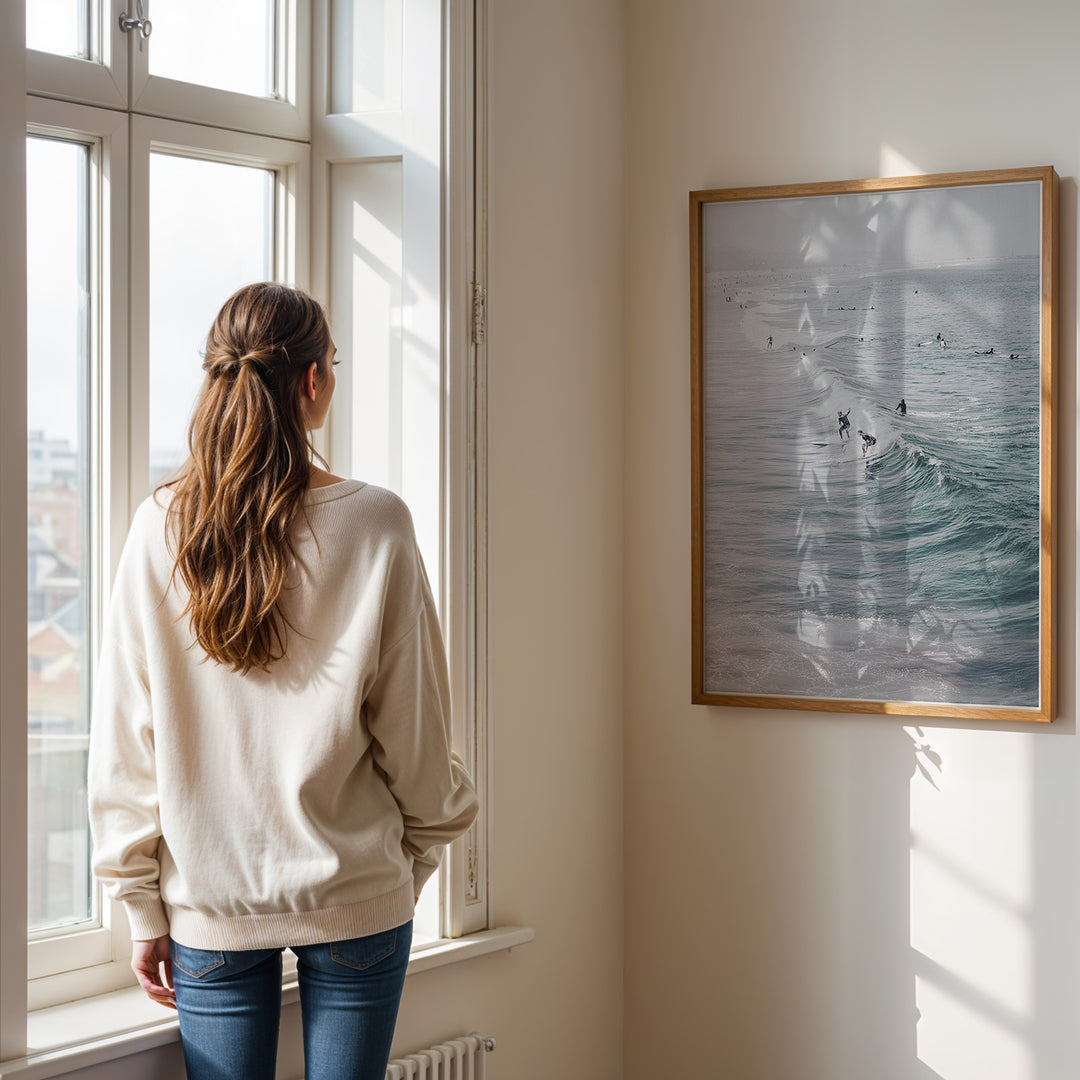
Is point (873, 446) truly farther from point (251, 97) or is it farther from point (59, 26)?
point (59, 26)

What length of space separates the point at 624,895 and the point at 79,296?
1654 mm

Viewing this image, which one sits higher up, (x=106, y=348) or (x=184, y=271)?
(x=184, y=271)

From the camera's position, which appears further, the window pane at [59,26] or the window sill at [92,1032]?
the window pane at [59,26]

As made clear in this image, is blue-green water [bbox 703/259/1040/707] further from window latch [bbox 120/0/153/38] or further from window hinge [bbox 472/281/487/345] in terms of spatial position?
window latch [bbox 120/0/153/38]

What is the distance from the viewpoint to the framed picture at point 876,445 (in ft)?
7.64

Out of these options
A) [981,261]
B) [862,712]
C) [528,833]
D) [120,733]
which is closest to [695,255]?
[981,261]

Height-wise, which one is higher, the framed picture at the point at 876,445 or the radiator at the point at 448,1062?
the framed picture at the point at 876,445

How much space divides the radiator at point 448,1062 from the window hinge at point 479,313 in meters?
1.24

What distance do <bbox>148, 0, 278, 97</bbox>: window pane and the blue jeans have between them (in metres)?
1.38

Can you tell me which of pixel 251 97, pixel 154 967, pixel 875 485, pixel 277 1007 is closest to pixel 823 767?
pixel 875 485

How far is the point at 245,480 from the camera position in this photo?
151 centimetres

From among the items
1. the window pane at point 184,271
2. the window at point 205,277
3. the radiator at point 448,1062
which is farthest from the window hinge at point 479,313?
the radiator at point 448,1062

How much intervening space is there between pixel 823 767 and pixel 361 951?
121cm

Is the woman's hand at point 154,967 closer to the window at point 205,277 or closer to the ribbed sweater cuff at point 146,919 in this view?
the ribbed sweater cuff at point 146,919
